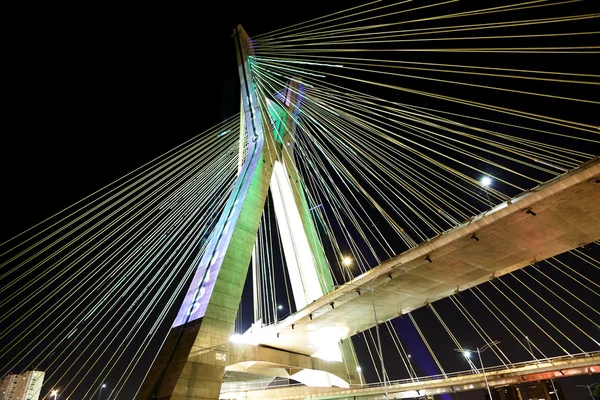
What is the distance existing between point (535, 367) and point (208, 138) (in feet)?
78.8

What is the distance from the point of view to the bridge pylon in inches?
416

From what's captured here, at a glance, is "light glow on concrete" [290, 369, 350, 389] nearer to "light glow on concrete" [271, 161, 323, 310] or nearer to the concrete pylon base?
"light glow on concrete" [271, 161, 323, 310]

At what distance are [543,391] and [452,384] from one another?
7999mm

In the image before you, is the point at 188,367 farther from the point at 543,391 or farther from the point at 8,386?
the point at 8,386

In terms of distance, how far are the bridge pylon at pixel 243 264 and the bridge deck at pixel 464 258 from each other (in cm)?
177

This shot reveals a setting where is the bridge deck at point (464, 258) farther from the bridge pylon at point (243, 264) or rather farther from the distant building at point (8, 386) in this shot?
the distant building at point (8, 386)

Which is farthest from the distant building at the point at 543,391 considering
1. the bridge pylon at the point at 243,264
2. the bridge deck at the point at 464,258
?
the bridge deck at the point at 464,258

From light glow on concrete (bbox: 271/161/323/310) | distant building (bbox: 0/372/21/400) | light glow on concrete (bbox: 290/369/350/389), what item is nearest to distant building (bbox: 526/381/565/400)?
light glow on concrete (bbox: 290/369/350/389)

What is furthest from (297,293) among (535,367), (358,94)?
(535,367)

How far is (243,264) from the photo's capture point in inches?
522

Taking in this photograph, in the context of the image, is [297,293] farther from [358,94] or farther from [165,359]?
[358,94]

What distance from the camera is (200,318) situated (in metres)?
11.2

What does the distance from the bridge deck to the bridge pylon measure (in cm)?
177

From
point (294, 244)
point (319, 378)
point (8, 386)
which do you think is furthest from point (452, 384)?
point (8, 386)
